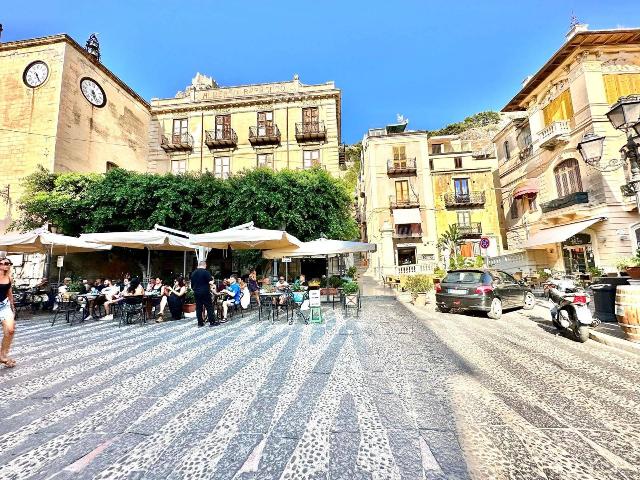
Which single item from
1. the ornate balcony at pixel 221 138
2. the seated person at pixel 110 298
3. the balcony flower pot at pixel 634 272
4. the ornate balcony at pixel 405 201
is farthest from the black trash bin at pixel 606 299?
the ornate balcony at pixel 221 138

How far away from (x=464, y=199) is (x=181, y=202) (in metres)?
23.4

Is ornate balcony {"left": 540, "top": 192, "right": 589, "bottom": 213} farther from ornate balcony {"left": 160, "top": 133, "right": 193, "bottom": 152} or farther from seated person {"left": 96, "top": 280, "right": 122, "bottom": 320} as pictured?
ornate balcony {"left": 160, "top": 133, "right": 193, "bottom": 152}

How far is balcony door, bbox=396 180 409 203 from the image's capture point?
87.2ft

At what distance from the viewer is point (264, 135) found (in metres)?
20.6

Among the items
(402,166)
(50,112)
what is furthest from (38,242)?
(402,166)

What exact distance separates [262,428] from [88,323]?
8752 millimetres

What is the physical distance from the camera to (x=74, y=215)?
15.4m

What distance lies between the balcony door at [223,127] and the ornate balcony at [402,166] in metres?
13.6

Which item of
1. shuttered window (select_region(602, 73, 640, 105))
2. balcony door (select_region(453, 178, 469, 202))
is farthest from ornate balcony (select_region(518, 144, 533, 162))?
balcony door (select_region(453, 178, 469, 202))

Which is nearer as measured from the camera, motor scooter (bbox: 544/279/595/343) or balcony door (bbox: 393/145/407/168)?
motor scooter (bbox: 544/279/595/343)

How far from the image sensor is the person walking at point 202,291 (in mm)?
7758

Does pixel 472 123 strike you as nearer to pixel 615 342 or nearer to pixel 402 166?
pixel 402 166

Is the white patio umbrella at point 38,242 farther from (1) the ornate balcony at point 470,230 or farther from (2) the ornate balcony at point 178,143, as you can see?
(1) the ornate balcony at point 470,230

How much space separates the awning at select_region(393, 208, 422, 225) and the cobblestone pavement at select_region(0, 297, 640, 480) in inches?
795
